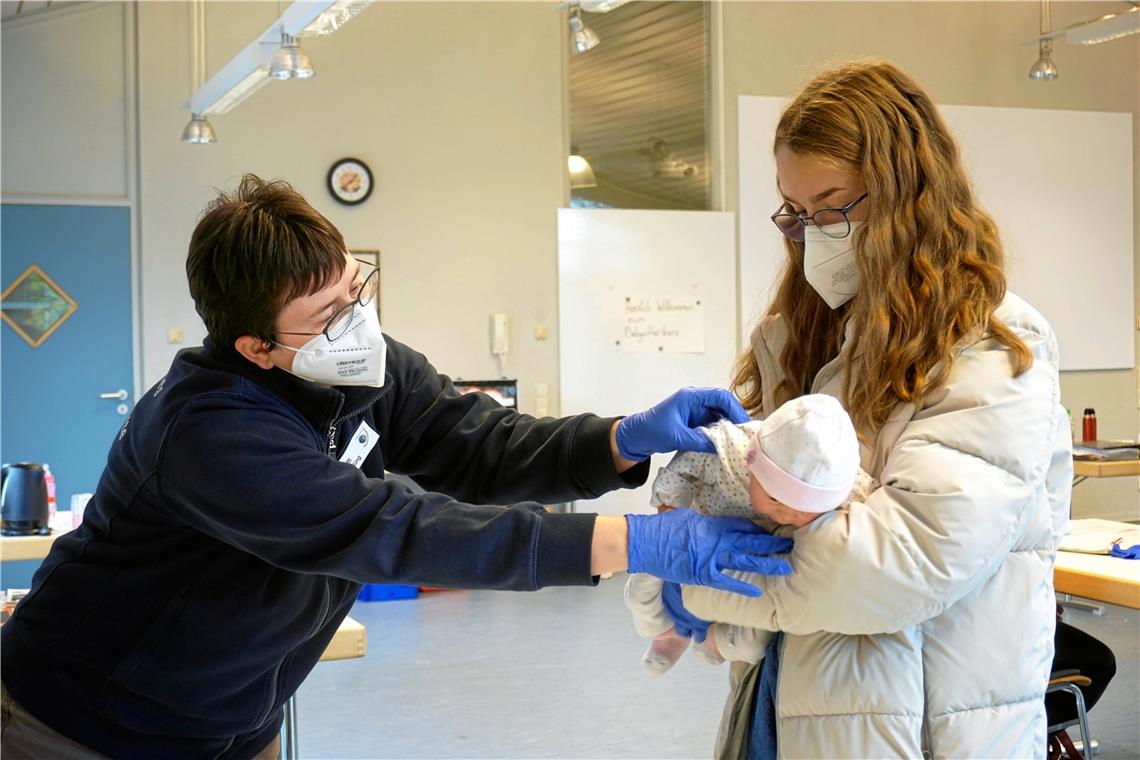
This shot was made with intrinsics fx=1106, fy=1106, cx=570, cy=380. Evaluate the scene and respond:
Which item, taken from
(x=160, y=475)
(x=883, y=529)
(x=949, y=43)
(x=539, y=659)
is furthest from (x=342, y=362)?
(x=949, y=43)

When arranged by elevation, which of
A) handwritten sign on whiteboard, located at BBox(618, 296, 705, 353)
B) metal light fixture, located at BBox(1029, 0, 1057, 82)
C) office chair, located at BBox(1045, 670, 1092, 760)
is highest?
metal light fixture, located at BBox(1029, 0, 1057, 82)

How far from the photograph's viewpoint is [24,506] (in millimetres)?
3436

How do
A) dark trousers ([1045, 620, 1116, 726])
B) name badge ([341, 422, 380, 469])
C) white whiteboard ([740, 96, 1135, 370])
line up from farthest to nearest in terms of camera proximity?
white whiteboard ([740, 96, 1135, 370]) < dark trousers ([1045, 620, 1116, 726]) < name badge ([341, 422, 380, 469])

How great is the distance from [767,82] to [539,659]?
4.42 meters

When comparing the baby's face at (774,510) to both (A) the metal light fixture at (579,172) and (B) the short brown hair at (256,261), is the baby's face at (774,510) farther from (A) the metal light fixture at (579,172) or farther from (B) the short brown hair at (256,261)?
(A) the metal light fixture at (579,172)

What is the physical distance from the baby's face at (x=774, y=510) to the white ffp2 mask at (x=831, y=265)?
321mm

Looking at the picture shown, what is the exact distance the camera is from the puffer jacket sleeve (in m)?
1.28

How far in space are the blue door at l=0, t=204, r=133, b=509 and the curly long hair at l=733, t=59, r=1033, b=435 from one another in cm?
572

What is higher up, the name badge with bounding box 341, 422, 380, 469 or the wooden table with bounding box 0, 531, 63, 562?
the name badge with bounding box 341, 422, 380, 469

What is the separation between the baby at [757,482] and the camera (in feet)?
4.43

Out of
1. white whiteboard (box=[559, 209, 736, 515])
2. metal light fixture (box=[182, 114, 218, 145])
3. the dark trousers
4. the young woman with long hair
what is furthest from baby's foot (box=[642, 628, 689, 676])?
white whiteboard (box=[559, 209, 736, 515])

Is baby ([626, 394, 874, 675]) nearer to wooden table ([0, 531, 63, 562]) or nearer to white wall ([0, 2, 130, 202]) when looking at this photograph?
wooden table ([0, 531, 63, 562])

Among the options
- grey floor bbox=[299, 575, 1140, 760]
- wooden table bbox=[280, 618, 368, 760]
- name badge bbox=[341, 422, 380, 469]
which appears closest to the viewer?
name badge bbox=[341, 422, 380, 469]

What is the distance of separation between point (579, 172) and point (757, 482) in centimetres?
593
